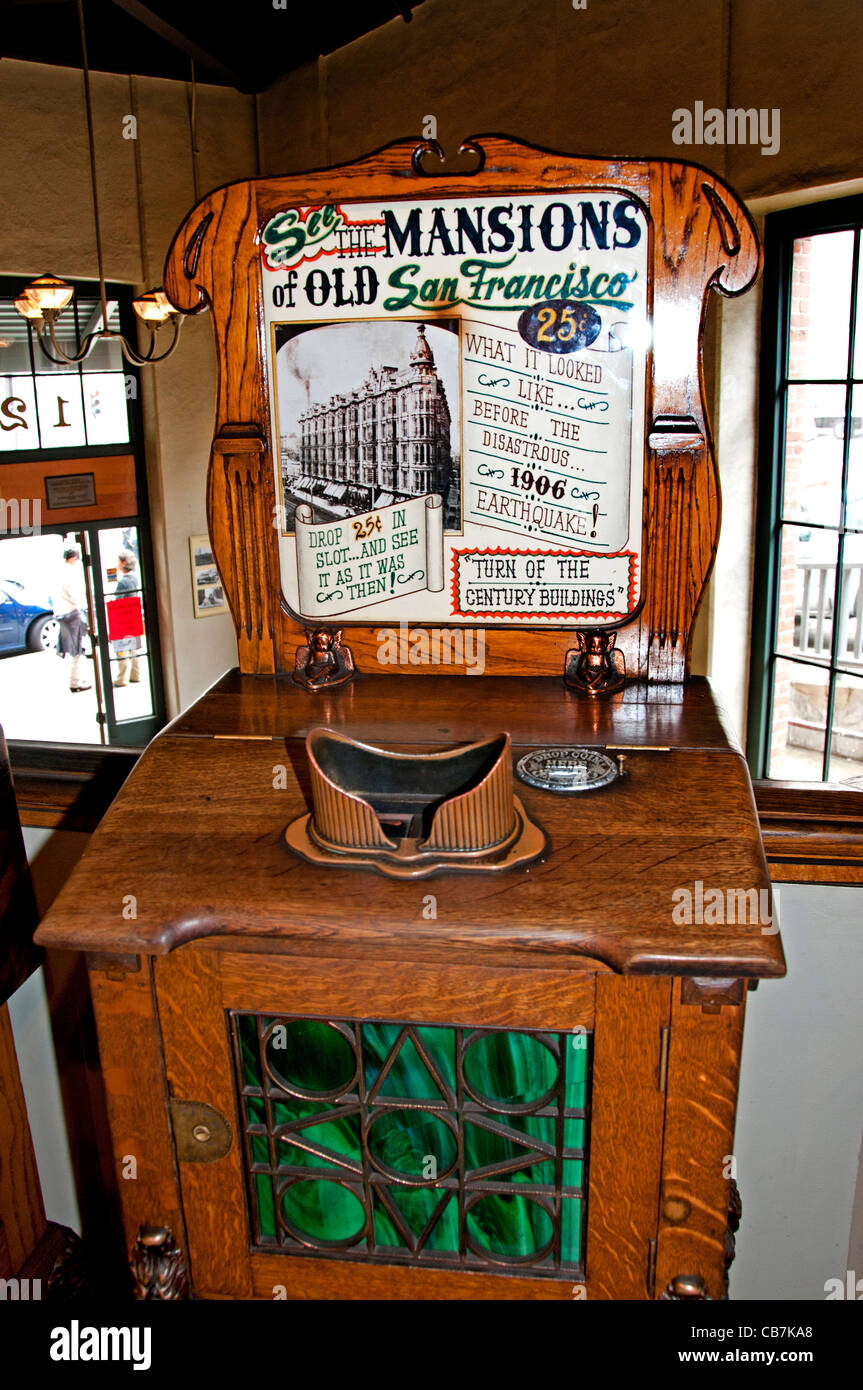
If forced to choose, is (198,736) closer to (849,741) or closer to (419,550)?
(419,550)

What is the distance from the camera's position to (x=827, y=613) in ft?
13.6

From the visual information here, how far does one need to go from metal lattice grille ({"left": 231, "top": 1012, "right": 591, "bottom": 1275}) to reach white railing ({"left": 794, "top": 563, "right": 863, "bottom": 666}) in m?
3.42

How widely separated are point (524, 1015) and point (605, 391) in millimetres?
670

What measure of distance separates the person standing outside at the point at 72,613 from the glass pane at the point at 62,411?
24.7 inches

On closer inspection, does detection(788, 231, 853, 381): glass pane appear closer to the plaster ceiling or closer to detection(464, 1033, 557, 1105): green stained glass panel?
the plaster ceiling

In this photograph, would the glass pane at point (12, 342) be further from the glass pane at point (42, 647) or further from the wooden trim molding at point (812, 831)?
the wooden trim molding at point (812, 831)

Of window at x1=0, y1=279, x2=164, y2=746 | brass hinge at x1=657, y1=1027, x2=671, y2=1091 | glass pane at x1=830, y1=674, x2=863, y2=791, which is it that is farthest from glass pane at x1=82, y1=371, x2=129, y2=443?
brass hinge at x1=657, y1=1027, x2=671, y2=1091

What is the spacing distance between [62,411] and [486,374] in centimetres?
581

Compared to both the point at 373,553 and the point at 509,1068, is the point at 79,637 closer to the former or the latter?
the point at 373,553

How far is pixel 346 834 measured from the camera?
95 centimetres

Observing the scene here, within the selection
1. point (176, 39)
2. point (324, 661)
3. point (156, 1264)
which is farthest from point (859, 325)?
point (156, 1264)

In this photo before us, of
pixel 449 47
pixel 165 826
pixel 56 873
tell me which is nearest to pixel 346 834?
pixel 165 826

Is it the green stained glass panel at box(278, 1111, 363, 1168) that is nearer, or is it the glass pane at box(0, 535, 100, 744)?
the green stained glass panel at box(278, 1111, 363, 1168)

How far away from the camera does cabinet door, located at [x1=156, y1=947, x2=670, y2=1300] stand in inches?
37.2
